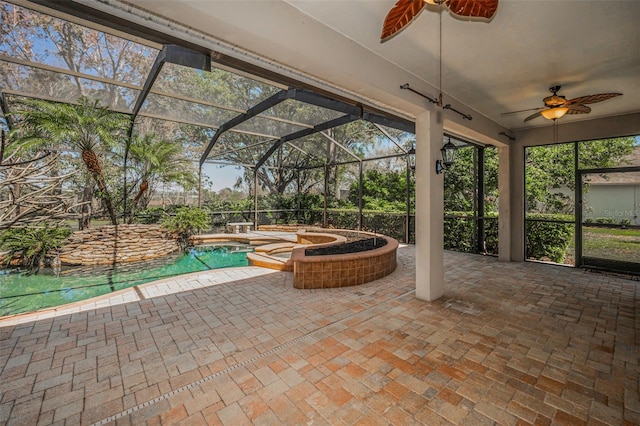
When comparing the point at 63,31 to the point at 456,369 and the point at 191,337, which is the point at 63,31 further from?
the point at 456,369

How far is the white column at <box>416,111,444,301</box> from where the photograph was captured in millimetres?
3613

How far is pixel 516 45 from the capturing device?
8.98 ft

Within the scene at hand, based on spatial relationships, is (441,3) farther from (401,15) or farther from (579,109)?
(579,109)

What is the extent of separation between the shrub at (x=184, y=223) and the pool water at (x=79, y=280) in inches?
42.0

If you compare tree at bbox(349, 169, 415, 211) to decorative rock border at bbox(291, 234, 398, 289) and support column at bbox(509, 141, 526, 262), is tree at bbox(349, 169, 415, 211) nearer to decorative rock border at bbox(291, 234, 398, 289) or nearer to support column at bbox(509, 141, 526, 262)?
support column at bbox(509, 141, 526, 262)

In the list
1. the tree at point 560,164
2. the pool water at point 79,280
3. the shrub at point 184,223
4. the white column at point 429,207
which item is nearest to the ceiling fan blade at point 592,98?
the white column at point 429,207

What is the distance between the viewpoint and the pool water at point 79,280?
3.95m

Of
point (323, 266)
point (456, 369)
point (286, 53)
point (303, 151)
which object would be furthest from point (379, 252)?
point (303, 151)

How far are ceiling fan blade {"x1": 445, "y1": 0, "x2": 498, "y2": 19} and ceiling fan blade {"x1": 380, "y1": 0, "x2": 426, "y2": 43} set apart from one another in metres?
0.19

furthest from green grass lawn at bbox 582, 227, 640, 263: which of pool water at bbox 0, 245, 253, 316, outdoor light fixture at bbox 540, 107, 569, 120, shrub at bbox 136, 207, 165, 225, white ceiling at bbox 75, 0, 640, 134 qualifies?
shrub at bbox 136, 207, 165, 225

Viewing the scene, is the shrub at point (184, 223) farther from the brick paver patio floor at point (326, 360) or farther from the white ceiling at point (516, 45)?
the white ceiling at point (516, 45)

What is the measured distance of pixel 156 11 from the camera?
1.72m

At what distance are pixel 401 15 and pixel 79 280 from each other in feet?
21.6

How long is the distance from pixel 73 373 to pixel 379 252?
13.2ft
